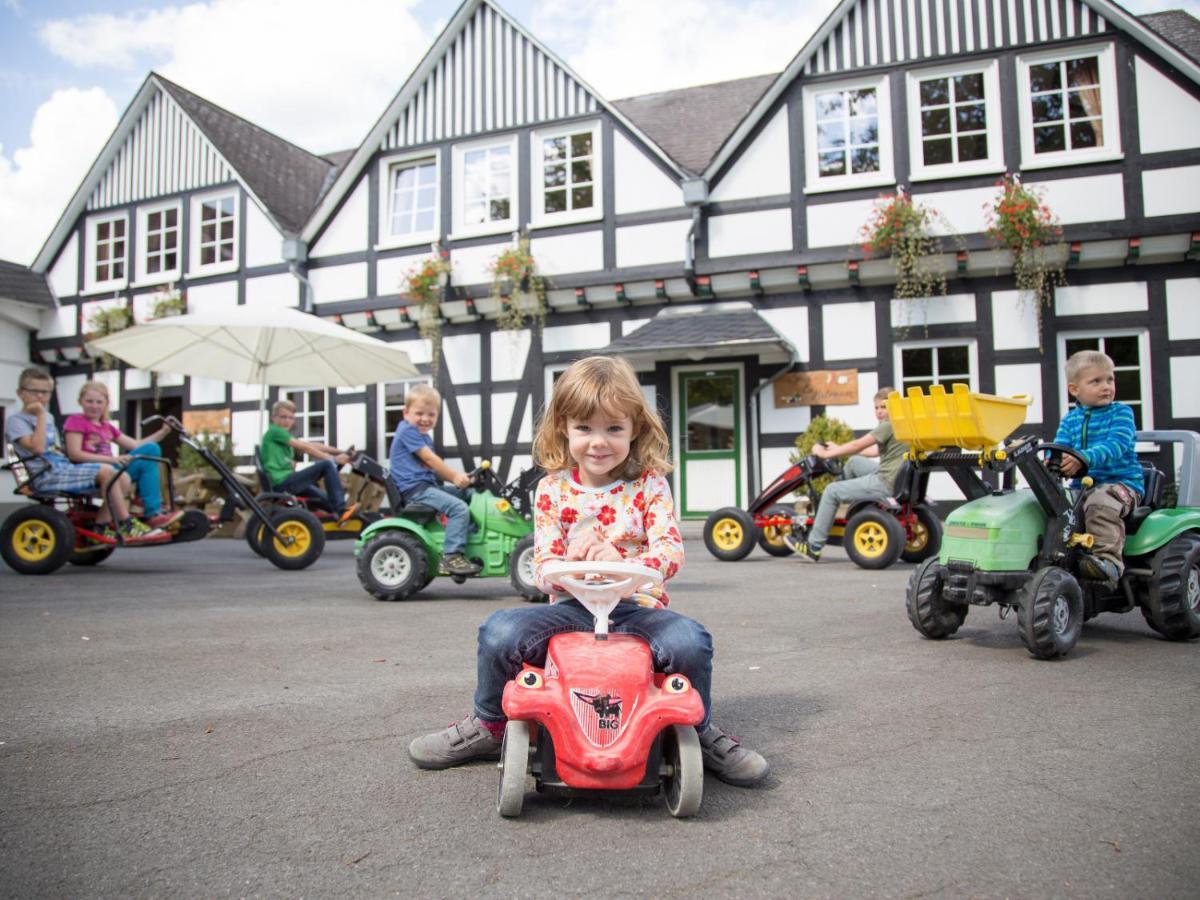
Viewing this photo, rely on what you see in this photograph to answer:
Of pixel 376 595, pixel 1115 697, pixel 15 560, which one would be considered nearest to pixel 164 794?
pixel 1115 697

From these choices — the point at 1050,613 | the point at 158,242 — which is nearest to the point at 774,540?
the point at 1050,613

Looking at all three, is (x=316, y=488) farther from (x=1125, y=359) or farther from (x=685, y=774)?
(x=1125, y=359)

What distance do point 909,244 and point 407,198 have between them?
25.6 feet

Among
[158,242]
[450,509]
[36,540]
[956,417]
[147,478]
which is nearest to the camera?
[956,417]

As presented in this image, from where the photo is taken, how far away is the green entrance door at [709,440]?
42.2 ft

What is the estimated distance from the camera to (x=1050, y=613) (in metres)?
4.02

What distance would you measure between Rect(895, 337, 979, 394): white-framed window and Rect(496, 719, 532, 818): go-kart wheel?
10.5 meters

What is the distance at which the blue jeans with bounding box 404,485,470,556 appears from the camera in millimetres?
6461

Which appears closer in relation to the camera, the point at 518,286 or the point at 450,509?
the point at 450,509

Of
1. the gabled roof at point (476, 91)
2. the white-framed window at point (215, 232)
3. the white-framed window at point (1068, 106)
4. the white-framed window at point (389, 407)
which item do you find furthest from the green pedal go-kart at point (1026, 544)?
the white-framed window at point (215, 232)

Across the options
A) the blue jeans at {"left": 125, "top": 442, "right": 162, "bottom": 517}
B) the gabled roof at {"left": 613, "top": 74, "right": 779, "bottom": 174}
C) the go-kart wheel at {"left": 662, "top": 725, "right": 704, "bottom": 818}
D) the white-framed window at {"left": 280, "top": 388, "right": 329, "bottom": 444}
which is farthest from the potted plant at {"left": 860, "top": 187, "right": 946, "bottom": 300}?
the go-kart wheel at {"left": 662, "top": 725, "right": 704, "bottom": 818}

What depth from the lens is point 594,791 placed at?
7.61 feet

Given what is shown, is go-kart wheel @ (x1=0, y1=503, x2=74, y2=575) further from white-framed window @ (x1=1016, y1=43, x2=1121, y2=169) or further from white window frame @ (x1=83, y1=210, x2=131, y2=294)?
white-framed window @ (x1=1016, y1=43, x2=1121, y2=169)

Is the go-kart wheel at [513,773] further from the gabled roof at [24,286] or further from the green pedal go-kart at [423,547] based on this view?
the gabled roof at [24,286]
